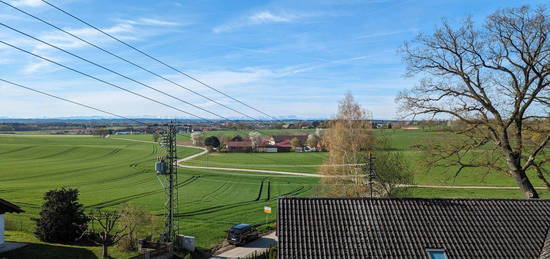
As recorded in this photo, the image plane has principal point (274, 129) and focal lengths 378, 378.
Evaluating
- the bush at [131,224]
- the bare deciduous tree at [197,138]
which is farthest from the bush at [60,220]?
the bare deciduous tree at [197,138]

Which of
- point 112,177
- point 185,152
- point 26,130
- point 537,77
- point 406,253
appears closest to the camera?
point 406,253

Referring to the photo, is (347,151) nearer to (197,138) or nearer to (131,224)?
(131,224)

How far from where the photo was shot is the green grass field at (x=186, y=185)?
2950 centimetres

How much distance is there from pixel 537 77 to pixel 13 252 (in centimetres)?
2689

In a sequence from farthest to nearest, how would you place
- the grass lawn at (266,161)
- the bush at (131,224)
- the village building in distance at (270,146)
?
the village building in distance at (270,146) < the grass lawn at (266,161) < the bush at (131,224)

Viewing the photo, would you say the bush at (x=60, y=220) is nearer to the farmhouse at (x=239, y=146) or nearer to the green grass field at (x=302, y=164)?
the green grass field at (x=302, y=164)

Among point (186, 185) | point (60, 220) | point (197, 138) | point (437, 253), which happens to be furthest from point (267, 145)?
point (437, 253)

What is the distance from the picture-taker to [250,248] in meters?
24.8

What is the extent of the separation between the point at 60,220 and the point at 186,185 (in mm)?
28454

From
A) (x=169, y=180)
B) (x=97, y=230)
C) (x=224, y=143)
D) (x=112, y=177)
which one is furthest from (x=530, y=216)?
(x=224, y=143)

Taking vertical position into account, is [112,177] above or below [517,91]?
below

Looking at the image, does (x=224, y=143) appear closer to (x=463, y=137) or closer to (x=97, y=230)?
(x=97, y=230)

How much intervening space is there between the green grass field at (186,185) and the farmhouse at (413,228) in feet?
16.0

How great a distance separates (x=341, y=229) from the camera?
1388 cm
